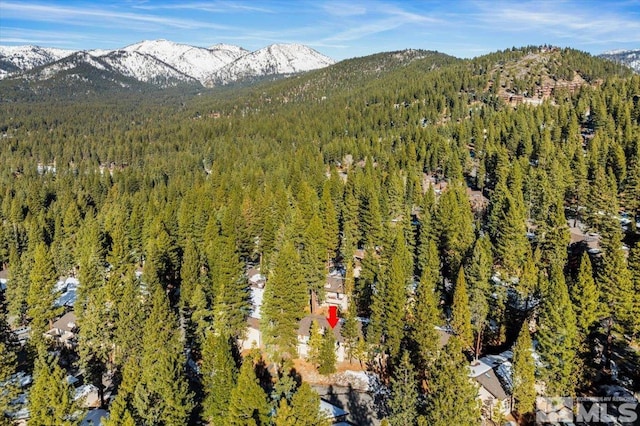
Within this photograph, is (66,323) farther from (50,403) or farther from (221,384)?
(221,384)

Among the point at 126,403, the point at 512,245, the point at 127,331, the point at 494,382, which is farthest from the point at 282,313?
the point at 512,245

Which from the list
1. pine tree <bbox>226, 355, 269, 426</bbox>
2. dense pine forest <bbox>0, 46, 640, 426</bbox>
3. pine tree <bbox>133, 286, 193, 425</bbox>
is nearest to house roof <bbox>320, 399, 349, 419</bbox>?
dense pine forest <bbox>0, 46, 640, 426</bbox>

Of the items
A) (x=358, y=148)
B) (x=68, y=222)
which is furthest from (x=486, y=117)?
(x=68, y=222)

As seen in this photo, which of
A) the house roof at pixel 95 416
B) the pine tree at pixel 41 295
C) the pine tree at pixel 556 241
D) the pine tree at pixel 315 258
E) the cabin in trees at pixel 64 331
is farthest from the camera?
the pine tree at pixel 315 258

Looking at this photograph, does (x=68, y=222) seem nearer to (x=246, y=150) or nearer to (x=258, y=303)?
(x=258, y=303)

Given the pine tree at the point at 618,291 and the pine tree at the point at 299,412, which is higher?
the pine tree at the point at 618,291

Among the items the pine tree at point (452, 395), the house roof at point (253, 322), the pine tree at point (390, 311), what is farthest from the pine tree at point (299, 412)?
the house roof at point (253, 322)

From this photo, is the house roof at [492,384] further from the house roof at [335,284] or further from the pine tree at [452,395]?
the house roof at [335,284]
